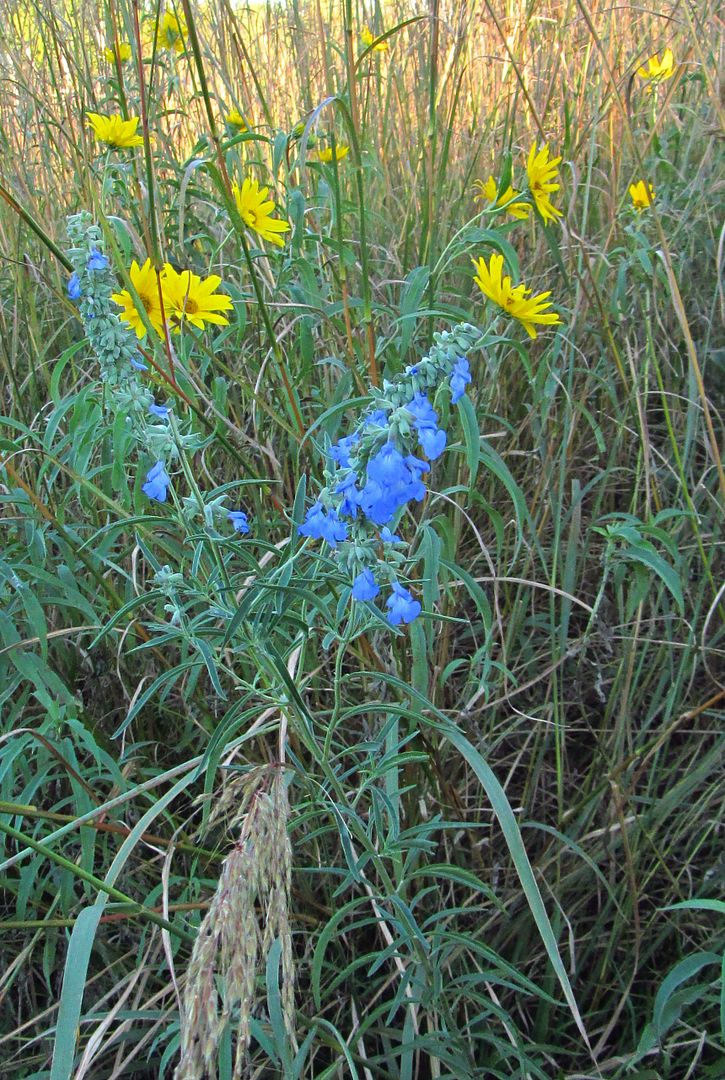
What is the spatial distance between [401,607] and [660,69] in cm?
219

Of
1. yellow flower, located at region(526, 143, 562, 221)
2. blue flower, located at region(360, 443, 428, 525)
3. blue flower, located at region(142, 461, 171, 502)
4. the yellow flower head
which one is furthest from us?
the yellow flower head

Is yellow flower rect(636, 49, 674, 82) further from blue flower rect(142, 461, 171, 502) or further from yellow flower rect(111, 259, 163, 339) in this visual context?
blue flower rect(142, 461, 171, 502)

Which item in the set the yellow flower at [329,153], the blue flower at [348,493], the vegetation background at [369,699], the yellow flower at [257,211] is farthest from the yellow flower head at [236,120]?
the blue flower at [348,493]

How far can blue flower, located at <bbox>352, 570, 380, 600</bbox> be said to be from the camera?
34.1 inches

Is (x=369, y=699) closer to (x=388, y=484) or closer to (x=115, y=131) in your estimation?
(x=388, y=484)

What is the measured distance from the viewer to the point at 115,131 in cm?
177

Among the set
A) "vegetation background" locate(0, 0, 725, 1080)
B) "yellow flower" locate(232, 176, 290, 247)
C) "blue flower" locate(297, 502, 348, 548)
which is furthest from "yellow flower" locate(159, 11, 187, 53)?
"blue flower" locate(297, 502, 348, 548)

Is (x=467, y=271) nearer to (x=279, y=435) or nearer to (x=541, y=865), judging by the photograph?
(x=279, y=435)

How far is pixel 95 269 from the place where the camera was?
1035 millimetres

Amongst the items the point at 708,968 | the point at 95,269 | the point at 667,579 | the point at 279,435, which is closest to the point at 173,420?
the point at 95,269

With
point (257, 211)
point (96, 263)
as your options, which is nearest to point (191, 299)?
point (257, 211)

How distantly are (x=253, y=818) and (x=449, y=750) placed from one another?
0.78 m

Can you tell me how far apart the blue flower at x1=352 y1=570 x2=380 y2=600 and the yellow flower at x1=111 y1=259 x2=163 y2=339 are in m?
0.73

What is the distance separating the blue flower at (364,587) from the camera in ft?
2.84
